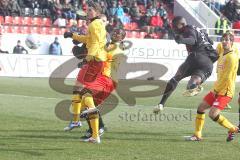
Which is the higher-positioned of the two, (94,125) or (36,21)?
(94,125)

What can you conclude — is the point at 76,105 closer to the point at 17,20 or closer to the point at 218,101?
the point at 218,101

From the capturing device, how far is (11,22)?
28.9m

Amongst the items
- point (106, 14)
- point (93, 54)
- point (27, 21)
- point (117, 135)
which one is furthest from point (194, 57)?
point (106, 14)

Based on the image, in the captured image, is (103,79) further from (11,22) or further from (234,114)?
(11,22)

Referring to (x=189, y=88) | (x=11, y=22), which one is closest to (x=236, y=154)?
(x=189, y=88)

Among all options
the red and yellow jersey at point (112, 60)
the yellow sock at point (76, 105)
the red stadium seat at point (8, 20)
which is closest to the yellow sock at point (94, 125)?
the red and yellow jersey at point (112, 60)

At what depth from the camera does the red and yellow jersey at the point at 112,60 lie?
35.1 ft

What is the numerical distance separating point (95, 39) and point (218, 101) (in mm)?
2321

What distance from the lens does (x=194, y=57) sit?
11875 millimetres

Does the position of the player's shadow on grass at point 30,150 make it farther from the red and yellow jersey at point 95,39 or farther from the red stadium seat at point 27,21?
the red stadium seat at point 27,21

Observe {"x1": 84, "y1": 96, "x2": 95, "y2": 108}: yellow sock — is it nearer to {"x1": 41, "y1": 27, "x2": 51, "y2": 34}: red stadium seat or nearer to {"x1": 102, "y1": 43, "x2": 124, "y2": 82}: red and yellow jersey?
{"x1": 102, "y1": 43, "x2": 124, "y2": 82}: red and yellow jersey

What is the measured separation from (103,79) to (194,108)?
6064 millimetres

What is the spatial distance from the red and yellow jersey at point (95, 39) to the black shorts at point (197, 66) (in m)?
2.21

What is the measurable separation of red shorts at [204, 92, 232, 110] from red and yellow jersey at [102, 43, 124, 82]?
1.65 meters
